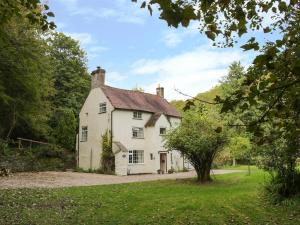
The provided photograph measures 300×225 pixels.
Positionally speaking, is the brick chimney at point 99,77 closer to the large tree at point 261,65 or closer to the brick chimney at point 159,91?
the brick chimney at point 159,91

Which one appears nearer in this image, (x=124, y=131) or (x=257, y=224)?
(x=257, y=224)

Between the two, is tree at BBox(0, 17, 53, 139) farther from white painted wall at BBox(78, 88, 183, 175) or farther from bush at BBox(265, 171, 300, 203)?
bush at BBox(265, 171, 300, 203)

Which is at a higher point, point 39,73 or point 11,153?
point 39,73

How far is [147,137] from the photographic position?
Result: 134 ft

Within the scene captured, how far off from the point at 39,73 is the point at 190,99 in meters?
32.5

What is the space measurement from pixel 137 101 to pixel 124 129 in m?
4.47

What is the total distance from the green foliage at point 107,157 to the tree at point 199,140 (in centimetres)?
1199

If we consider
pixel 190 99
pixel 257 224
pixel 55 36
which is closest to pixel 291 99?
pixel 190 99

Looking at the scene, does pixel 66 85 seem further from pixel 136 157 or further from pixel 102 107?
pixel 136 157

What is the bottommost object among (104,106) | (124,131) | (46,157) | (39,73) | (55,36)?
(46,157)

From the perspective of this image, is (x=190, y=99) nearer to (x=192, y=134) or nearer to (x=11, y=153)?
(x=192, y=134)

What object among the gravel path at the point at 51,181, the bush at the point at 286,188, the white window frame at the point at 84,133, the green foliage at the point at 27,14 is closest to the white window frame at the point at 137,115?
the white window frame at the point at 84,133

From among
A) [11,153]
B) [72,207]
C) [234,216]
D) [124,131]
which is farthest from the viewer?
[124,131]

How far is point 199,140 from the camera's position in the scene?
79.5 feet
